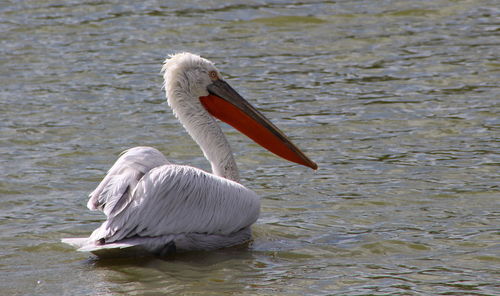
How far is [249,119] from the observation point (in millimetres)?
6145

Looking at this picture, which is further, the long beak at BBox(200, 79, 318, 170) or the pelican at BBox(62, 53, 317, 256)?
the long beak at BBox(200, 79, 318, 170)

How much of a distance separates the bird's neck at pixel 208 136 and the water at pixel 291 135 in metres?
0.43

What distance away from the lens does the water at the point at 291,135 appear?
204 inches

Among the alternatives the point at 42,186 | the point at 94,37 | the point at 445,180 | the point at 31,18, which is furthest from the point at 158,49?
the point at 445,180

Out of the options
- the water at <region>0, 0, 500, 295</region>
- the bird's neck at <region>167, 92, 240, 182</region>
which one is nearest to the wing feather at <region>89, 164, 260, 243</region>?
the water at <region>0, 0, 500, 295</region>

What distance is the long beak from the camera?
6129mm

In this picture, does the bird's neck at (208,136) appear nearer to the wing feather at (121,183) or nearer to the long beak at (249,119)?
the long beak at (249,119)

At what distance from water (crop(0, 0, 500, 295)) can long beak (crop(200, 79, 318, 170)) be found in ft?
1.39

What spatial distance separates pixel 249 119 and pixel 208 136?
0.96 ft

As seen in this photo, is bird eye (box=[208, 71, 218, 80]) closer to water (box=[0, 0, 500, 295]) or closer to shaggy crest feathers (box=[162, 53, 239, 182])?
shaggy crest feathers (box=[162, 53, 239, 182])

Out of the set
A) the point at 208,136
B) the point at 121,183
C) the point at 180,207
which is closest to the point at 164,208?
the point at 180,207

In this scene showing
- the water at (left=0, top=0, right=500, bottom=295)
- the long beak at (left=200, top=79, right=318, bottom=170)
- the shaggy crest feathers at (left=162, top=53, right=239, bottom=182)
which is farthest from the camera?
the long beak at (left=200, top=79, right=318, bottom=170)

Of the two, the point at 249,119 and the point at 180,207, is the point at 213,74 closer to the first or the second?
the point at 249,119

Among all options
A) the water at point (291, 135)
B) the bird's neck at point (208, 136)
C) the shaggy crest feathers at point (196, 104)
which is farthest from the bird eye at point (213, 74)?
the water at point (291, 135)
